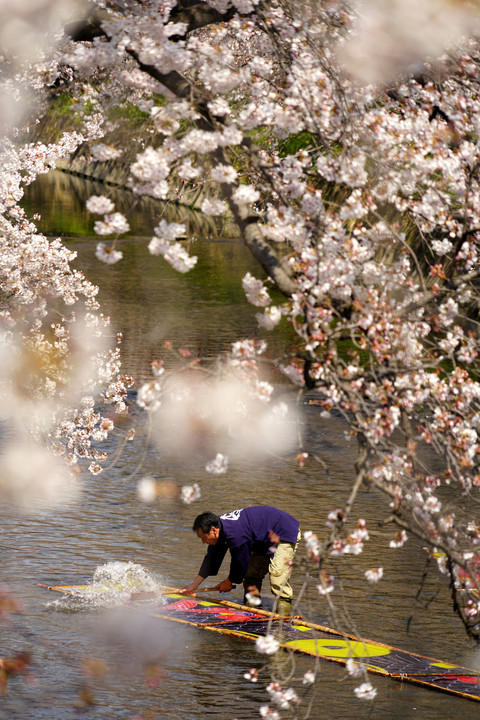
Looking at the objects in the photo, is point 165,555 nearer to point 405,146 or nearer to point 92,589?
point 92,589

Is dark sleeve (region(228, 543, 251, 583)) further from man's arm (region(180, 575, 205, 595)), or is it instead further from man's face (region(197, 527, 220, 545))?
man's arm (region(180, 575, 205, 595))

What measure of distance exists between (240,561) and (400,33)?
5.08m

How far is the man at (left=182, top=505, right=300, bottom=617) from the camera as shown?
1012 cm

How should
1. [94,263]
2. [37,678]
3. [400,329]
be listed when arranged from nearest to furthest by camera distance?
1. [400,329]
2. [37,678]
3. [94,263]

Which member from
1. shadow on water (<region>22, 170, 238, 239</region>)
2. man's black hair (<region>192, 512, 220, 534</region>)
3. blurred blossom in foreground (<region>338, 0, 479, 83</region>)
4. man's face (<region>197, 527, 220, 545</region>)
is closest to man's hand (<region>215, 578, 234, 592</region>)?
man's face (<region>197, 527, 220, 545</region>)

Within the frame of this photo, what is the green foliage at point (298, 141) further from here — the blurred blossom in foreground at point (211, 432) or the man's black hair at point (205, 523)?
the blurred blossom in foreground at point (211, 432)

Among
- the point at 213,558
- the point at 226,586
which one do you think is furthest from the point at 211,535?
the point at 226,586

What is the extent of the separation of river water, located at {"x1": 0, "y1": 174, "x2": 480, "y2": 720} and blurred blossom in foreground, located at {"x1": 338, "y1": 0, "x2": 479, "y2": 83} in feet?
10.8

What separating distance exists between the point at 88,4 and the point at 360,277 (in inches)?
92.8

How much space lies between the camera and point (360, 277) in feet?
22.4

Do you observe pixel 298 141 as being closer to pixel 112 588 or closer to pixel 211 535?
pixel 112 588

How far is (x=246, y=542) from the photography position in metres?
10.3

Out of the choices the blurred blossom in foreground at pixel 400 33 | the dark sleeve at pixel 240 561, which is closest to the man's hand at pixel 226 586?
the dark sleeve at pixel 240 561

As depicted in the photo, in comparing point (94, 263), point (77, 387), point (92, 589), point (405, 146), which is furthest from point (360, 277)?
point (94, 263)
